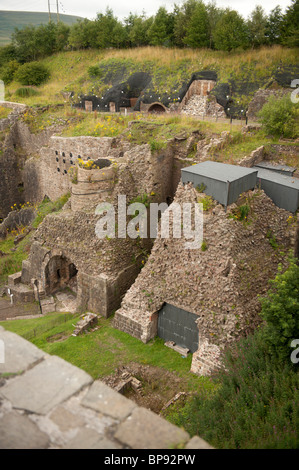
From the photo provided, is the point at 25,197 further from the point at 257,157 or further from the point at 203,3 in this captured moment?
the point at 203,3

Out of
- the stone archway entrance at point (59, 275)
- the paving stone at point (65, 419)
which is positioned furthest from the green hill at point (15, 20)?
the paving stone at point (65, 419)

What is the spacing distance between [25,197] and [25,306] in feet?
35.2

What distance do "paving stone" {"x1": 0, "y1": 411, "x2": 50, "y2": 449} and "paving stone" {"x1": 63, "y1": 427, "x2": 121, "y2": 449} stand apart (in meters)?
0.19

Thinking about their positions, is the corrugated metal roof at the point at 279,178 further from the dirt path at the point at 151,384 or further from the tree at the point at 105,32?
the tree at the point at 105,32

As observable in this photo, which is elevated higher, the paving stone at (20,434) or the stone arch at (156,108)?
the stone arch at (156,108)

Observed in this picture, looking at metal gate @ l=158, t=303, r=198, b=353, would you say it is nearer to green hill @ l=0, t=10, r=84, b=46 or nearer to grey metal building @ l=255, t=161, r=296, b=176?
grey metal building @ l=255, t=161, r=296, b=176

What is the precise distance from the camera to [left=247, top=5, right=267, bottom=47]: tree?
24375 millimetres

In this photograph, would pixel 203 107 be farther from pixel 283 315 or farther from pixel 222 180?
pixel 283 315

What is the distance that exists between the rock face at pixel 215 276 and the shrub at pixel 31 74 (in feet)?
82.9

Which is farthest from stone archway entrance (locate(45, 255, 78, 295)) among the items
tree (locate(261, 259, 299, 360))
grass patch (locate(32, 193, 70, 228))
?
tree (locate(261, 259, 299, 360))

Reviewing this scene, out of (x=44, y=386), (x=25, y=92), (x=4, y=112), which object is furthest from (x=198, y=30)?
(x=44, y=386)

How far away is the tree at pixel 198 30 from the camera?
26078 millimetres

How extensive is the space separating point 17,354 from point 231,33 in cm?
2582
